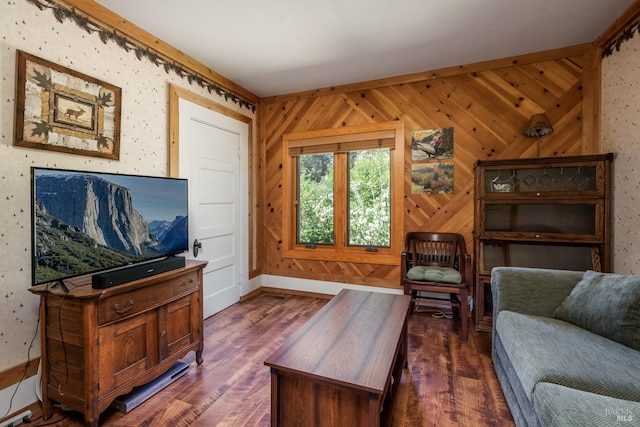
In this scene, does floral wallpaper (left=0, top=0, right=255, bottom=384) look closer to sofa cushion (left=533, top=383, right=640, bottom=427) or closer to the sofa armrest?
sofa cushion (left=533, top=383, right=640, bottom=427)

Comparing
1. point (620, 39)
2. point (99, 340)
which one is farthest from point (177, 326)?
point (620, 39)

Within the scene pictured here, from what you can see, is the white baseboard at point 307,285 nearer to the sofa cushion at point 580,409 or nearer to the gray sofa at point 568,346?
the gray sofa at point 568,346

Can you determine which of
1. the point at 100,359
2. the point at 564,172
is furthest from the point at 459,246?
the point at 100,359

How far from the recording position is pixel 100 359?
1.58 meters

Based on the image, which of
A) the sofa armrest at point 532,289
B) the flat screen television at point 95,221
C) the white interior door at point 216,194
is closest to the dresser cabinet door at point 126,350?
the flat screen television at point 95,221

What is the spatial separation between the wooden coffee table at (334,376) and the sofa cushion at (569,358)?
1.97 ft

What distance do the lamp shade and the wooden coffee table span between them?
247 centimetres

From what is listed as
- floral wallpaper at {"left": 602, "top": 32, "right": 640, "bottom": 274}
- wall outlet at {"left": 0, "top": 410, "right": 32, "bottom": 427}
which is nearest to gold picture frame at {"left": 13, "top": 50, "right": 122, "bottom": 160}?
wall outlet at {"left": 0, "top": 410, "right": 32, "bottom": 427}

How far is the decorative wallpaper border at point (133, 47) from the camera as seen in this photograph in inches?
76.8

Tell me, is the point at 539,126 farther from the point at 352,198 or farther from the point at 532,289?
the point at 352,198

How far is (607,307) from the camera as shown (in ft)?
5.16

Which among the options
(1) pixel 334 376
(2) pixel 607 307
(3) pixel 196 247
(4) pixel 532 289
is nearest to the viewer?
(1) pixel 334 376

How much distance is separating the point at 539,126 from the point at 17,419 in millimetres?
4365

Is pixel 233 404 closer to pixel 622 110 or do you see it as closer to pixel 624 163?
pixel 624 163
